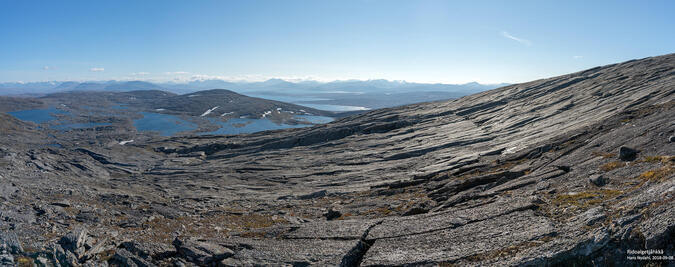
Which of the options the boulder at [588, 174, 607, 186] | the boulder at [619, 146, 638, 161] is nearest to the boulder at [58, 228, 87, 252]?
the boulder at [588, 174, 607, 186]

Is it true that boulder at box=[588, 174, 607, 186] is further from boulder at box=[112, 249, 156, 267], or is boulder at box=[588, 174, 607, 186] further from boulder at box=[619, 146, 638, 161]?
boulder at box=[112, 249, 156, 267]

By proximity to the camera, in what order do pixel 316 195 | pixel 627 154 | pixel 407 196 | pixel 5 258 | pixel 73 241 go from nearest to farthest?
pixel 5 258, pixel 73 241, pixel 627 154, pixel 407 196, pixel 316 195

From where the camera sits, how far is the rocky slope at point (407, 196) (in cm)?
1245

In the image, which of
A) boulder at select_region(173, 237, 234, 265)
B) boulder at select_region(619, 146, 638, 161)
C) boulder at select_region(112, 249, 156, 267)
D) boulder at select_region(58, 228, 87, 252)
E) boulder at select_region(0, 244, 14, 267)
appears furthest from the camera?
boulder at select_region(619, 146, 638, 161)

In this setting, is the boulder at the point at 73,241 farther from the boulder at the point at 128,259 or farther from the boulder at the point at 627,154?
the boulder at the point at 627,154

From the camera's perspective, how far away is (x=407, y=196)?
98.7ft

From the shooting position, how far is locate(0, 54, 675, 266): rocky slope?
1245cm

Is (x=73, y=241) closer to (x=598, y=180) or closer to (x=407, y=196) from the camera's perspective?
(x=407, y=196)

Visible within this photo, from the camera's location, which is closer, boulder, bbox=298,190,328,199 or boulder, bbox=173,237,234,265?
boulder, bbox=173,237,234,265

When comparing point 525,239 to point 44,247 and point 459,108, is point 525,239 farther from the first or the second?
point 459,108

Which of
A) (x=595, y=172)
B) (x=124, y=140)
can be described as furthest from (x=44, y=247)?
(x=124, y=140)

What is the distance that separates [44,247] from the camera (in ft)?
49.2

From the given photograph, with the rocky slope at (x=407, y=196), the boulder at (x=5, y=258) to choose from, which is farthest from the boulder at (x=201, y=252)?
the boulder at (x=5, y=258)

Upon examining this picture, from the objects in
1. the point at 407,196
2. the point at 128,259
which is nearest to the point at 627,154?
the point at 407,196
